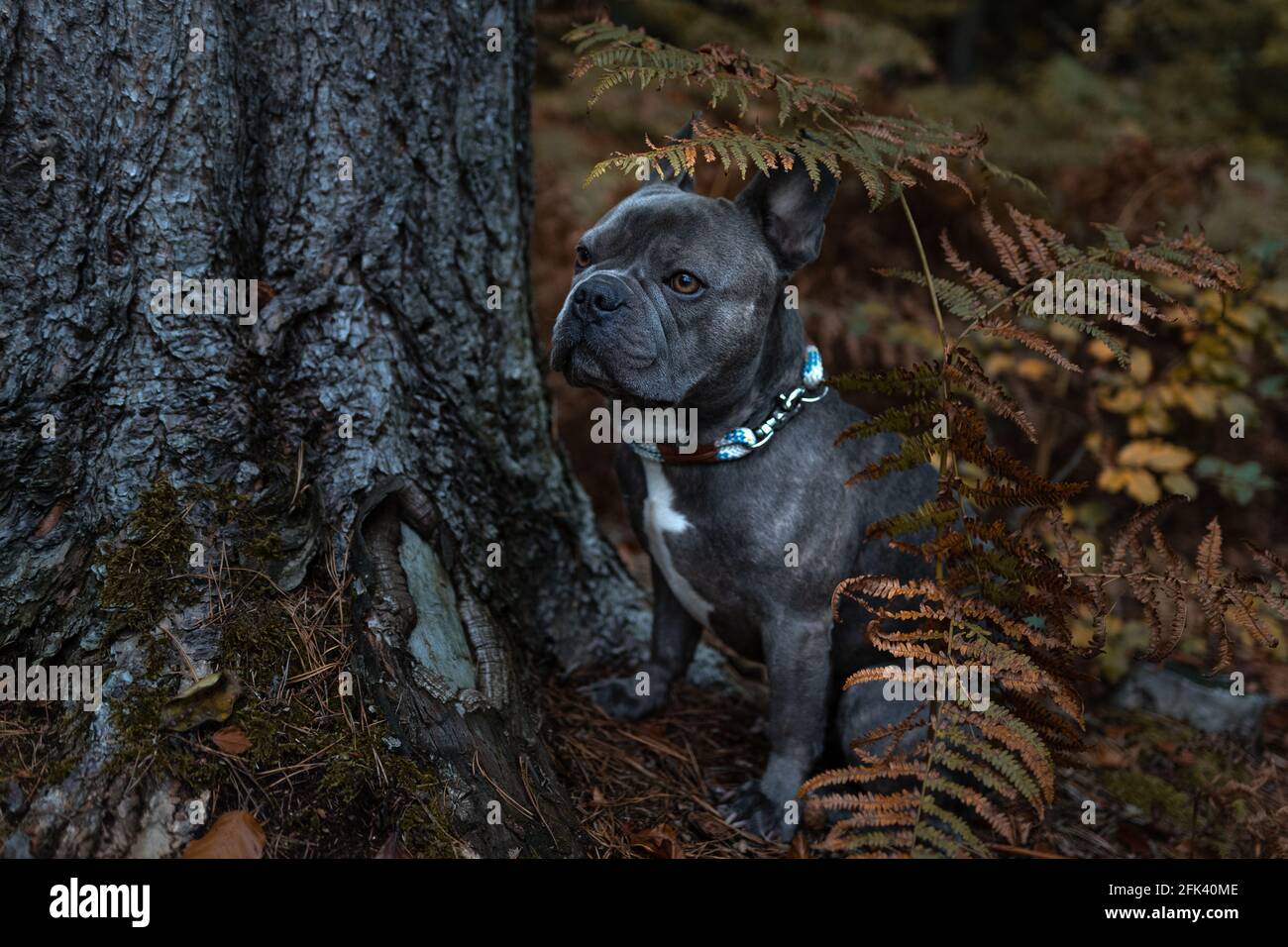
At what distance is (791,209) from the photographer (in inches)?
144

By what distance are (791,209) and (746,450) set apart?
86 cm

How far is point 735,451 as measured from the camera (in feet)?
12.2

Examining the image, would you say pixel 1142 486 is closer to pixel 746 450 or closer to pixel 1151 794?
pixel 1151 794

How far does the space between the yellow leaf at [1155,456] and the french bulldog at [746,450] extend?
2.25 m

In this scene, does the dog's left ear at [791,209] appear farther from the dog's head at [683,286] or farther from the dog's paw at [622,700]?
the dog's paw at [622,700]

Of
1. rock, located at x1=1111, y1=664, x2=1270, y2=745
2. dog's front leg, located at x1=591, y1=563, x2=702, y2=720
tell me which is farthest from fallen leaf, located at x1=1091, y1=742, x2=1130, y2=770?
dog's front leg, located at x1=591, y1=563, x2=702, y2=720

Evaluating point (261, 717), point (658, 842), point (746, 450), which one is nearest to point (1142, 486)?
point (746, 450)

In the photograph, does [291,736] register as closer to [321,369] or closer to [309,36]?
[321,369]

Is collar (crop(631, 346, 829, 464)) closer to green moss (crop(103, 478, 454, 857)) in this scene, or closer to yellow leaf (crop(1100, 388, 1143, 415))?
green moss (crop(103, 478, 454, 857))

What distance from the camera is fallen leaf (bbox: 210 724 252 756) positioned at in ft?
9.32

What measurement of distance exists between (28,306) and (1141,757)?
4.87 metres

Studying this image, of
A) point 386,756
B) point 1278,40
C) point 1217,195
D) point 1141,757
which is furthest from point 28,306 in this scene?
point 1278,40

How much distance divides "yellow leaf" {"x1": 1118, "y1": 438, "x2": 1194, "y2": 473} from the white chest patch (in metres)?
2.99

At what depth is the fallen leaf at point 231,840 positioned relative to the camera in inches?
103
